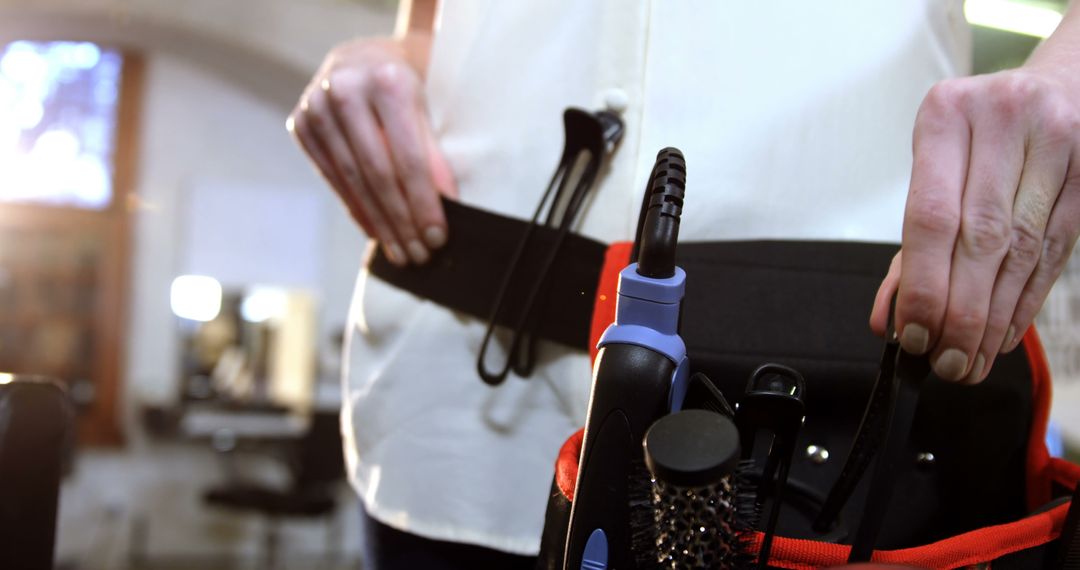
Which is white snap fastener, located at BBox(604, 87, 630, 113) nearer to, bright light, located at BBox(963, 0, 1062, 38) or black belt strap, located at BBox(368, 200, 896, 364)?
black belt strap, located at BBox(368, 200, 896, 364)

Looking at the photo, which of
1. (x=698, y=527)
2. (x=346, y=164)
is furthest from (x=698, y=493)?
(x=346, y=164)

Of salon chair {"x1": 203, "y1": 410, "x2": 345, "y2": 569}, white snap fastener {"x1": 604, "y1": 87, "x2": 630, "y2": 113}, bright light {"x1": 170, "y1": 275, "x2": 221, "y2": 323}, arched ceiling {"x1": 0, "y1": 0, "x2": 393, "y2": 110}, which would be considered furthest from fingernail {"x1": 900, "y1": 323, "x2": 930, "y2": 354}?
bright light {"x1": 170, "y1": 275, "x2": 221, "y2": 323}

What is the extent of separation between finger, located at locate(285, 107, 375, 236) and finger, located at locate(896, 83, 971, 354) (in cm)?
32

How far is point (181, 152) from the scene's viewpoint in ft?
18.4

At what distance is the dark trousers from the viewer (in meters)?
0.48

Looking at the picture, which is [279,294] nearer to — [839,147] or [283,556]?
[283,556]

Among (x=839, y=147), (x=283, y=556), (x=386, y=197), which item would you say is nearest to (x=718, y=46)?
(x=839, y=147)

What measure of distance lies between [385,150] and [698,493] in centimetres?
31

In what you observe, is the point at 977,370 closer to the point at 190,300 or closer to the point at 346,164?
the point at 346,164

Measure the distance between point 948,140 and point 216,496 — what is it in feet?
15.6

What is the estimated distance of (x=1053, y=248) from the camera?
0.95 feet

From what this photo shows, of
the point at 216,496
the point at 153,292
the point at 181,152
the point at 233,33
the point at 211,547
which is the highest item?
the point at 233,33

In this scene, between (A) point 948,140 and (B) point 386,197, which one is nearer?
(A) point 948,140

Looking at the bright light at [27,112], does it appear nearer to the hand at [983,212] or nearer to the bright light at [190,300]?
the bright light at [190,300]
